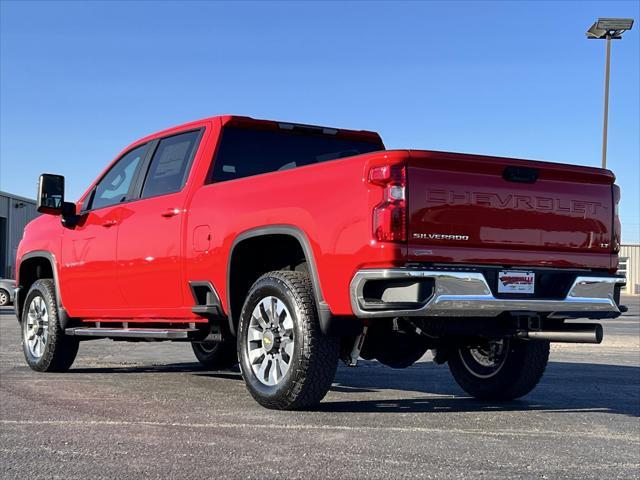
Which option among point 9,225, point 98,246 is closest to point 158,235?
point 98,246

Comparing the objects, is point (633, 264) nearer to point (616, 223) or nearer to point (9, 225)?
point (9, 225)

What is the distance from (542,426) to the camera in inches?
229

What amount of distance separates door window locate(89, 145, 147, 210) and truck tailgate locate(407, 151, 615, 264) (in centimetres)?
357

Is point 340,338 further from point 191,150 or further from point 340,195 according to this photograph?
point 191,150

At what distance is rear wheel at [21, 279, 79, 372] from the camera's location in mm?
8712

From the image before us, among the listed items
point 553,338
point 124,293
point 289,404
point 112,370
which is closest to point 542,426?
point 553,338

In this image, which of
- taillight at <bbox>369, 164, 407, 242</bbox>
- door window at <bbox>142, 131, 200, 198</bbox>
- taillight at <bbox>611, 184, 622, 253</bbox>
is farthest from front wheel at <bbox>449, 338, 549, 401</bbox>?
door window at <bbox>142, 131, 200, 198</bbox>

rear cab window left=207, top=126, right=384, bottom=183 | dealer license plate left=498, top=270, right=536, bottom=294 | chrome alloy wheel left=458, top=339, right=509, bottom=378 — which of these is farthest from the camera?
rear cab window left=207, top=126, right=384, bottom=183

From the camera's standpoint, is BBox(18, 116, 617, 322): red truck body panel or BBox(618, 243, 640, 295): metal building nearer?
BBox(18, 116, 617, 322): red truck body panel

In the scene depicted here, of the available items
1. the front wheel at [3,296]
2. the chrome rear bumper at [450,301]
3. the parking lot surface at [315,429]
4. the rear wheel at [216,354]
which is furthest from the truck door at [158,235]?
the front wheel at [3,296]

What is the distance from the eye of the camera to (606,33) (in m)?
32.2

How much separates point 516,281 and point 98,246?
13.6 feet

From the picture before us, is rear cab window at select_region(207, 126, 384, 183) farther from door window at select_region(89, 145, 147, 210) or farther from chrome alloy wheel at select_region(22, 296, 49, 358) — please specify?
chrome alloy wheel at select_region(22, 296, 49, 358)

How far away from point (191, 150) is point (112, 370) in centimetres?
278
